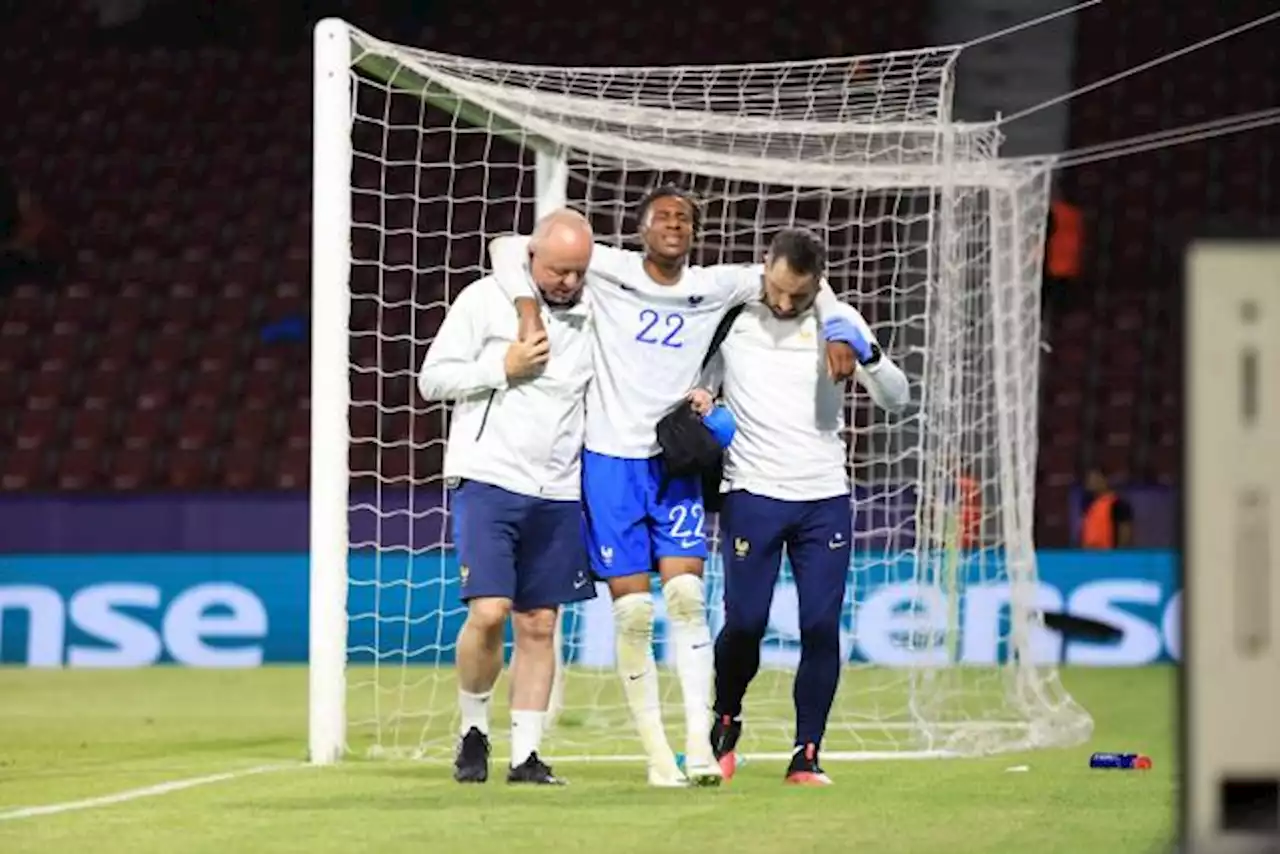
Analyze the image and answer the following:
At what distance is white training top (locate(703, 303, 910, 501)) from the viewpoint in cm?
771

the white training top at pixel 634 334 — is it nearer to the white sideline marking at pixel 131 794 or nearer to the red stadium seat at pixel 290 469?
the white sideline marking at pixel 131 794

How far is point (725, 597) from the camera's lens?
780 centimetres

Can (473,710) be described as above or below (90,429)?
below

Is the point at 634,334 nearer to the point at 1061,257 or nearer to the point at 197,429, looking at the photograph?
the point at 197,429

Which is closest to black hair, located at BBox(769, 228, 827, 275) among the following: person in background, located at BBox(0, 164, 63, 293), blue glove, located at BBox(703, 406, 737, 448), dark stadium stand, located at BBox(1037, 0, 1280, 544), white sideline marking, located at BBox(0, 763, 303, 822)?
blue glove, located at BBox(703, 406, 737, 448)

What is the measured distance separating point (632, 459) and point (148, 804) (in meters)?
1.73

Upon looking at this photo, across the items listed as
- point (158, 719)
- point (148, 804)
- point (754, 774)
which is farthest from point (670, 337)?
point (158, 719)

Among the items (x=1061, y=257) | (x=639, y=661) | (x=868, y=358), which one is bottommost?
(x=639, y=661)

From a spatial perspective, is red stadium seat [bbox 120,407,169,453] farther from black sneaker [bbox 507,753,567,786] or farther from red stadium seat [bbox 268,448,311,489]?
black sneaker [bbox 507,753,567,786]

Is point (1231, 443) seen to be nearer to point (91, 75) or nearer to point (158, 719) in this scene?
point (158, 719)

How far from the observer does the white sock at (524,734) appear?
751cm

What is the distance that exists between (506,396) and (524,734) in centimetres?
100

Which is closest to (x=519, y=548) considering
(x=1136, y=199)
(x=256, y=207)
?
(x=1136, y=199)

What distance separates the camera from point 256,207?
1852cm
